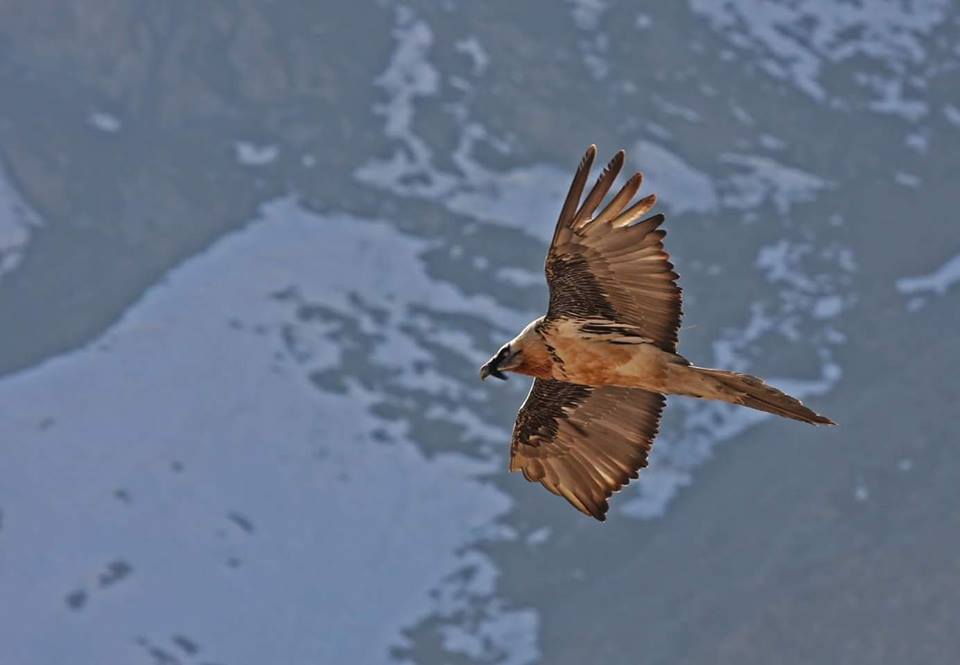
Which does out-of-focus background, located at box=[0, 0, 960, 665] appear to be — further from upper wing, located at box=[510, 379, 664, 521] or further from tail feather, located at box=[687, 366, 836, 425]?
tail feather, located at box=[687, 366, 836, 425]

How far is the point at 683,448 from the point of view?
98812 millimetres

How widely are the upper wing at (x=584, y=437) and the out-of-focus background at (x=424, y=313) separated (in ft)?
214

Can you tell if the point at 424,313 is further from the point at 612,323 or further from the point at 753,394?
the point at 753,394

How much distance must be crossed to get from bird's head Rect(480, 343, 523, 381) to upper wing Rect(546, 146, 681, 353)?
0.44 m

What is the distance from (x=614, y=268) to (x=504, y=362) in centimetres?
126

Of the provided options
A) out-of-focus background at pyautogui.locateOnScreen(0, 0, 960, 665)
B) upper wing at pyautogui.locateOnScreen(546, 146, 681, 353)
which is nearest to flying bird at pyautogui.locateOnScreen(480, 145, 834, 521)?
upper wing at pyautogui.locateOnScreen(546, 146, 681, 353)

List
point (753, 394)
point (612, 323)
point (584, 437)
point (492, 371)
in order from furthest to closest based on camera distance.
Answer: point (584, 437) → point (612, 323) → point (492, 371) → point (753, 394)

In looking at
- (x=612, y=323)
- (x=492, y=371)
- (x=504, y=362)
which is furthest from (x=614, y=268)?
(x=492, y=371)

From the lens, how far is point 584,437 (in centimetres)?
1653

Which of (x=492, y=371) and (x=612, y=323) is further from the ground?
(x=612, y=323)

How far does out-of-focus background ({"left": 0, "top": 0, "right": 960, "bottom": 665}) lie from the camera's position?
293 ft

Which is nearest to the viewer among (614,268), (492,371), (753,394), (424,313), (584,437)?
(753,394)

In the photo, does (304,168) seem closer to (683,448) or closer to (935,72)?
(683,448)

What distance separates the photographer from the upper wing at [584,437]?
16.4 meters
